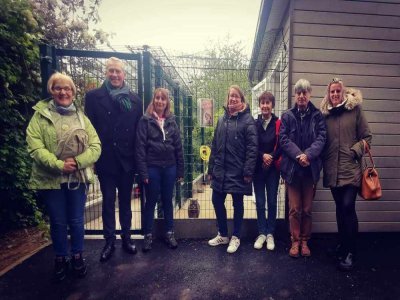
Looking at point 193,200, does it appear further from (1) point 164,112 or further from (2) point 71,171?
(2) point 71,171

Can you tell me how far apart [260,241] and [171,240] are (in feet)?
3.82

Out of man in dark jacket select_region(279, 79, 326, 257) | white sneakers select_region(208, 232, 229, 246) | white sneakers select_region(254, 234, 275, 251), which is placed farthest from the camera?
white sneakers select_region(208, 232, 229, 246)

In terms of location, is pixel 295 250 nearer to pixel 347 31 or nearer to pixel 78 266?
pixel 78 266

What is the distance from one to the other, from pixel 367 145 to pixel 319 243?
1523mm

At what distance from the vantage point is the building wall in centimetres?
372

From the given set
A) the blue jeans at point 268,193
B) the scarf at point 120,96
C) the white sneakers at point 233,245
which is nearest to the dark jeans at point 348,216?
the blue jeans at point 268,193

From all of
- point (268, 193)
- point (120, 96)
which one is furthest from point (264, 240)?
point (120, 96)

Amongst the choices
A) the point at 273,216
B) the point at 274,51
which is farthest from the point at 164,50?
the point at 273,216

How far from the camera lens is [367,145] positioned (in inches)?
115

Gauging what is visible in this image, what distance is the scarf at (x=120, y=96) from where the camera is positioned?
10.1 feet

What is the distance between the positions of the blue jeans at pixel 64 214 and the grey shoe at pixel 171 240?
112 centimetres

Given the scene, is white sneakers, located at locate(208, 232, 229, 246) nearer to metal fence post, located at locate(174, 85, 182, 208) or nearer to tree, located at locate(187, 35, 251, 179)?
metal fence post, located at locate(174, 85, 182, 208)

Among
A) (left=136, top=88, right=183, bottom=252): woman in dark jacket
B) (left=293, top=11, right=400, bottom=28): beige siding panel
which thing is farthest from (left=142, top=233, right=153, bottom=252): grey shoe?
(left=293, top=11, right=400, bottom=28): beige siding panel

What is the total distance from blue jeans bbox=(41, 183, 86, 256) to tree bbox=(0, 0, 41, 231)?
1.65 metres
